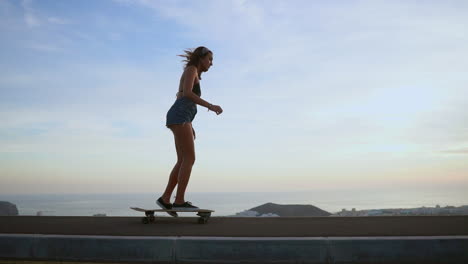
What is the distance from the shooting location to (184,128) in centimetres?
613

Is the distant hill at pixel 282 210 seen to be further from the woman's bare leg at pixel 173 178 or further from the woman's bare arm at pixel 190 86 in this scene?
the woman's bare arm at pixel 190 86

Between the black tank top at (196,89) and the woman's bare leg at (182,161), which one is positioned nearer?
the woman's bare leg at (182,161)

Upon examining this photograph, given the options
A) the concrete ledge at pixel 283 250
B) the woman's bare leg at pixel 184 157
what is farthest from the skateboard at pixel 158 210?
the concrete ledge at pixel 283 250

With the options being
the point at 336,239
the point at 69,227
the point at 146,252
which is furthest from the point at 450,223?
the point at 69,227

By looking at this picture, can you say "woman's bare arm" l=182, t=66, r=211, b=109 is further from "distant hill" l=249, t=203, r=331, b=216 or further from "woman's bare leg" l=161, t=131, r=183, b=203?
"distant hill" l=249, t=203, r=331, b=216

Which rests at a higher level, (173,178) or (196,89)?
(196,89)

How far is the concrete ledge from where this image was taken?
12.2 ft

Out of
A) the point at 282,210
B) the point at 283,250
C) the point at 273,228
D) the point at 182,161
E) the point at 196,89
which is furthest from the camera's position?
the point at 282,210

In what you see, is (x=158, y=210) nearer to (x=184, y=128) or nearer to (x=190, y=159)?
(x=190, y=159)

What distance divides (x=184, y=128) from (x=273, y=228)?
1.96m

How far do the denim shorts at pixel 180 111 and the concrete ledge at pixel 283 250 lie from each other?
8.15ft

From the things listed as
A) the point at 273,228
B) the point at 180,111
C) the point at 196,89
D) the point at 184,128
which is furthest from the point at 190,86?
the point at 273,228

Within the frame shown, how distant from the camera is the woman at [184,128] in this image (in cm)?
603

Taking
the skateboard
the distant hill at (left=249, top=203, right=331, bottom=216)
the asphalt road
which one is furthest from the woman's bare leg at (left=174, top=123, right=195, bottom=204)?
the distant hill at (left=249, top=203, right=331, bottom=216)
